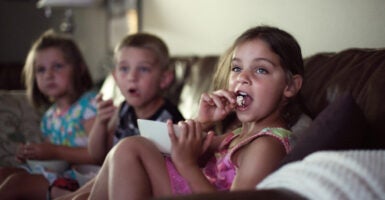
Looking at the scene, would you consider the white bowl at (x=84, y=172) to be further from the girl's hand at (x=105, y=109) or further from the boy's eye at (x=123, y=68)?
the boy's eye at (x=123, y=68)

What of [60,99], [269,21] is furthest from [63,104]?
[269,21]

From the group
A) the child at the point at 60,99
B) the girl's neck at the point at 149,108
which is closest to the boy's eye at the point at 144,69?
the girl's neck at the point at 149,108

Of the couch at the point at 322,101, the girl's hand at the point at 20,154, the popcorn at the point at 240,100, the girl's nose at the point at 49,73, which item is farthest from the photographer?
the girl's nose at the point at 49,73

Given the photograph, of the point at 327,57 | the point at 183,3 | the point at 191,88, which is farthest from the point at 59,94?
the point at 327,57

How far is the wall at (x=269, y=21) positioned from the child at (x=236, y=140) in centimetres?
45

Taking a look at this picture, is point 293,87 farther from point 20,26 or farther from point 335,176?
point 20,26

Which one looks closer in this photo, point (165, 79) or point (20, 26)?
point (165, 79)

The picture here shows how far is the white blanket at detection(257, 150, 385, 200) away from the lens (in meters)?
0.89

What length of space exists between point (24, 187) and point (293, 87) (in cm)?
108

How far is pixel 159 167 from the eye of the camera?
136 cm

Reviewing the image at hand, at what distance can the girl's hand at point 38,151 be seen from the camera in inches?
84.1

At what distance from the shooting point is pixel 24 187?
1915 mm

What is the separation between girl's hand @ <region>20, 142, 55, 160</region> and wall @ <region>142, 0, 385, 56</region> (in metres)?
1.00

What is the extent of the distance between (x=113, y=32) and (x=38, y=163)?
97.1 inches
